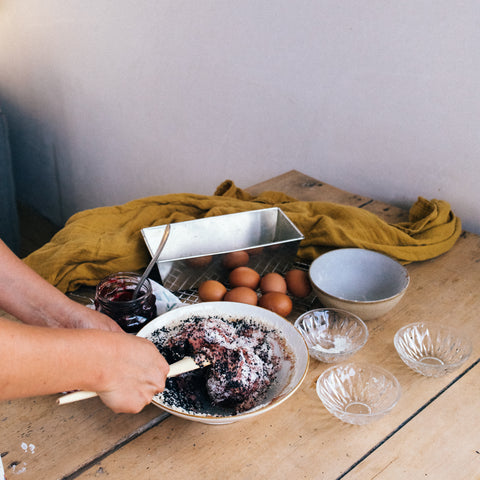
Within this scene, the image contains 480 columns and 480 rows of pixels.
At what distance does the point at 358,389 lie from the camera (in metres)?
0.84

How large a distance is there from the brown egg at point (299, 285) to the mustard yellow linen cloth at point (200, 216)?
0.41 ft

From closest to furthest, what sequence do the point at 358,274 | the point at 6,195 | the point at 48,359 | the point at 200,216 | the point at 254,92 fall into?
the point at 48,359 → the point at 358,274 → the point at 200,216 → the point at 254,92 → the point at 6,195

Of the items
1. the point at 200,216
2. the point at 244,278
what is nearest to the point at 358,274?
the point at 244,278

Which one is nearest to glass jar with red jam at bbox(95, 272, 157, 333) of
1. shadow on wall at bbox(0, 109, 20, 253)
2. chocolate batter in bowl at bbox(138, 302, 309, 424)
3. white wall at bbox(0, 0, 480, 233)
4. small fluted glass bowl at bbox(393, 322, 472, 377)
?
chocolate batter in bowl at bbox(138, 302, 309, 424)

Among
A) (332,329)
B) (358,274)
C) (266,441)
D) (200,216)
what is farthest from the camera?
(200,216)

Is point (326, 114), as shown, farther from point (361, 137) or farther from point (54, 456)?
point (54, 456)

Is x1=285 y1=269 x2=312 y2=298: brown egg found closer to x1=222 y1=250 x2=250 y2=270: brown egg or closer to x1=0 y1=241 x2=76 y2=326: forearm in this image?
x1=222 y1=250 x2=250 y2=270: brown egg

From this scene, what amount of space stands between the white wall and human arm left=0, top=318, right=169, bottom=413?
0.98 metres

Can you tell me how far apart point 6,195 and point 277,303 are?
74.6 inches

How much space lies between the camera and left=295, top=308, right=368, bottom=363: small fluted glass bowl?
0.93 metres

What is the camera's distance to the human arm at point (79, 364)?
0.54 metres

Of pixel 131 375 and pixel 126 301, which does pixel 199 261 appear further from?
pixel 131 375

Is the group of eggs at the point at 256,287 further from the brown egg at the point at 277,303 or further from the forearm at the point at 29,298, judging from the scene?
the forearm at the point at 29,298

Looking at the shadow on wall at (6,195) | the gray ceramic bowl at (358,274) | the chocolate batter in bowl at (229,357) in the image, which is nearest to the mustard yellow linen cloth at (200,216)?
the gray ceramic bowl at (358,274)
